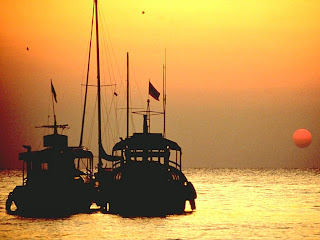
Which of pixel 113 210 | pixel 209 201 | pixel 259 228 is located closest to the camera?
pixel 259 228

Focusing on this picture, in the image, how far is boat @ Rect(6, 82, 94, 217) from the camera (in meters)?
52.5

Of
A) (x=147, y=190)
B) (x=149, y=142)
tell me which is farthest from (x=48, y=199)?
(x=149, y=142)

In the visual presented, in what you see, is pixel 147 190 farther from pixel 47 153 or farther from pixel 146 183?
pixel 47 153

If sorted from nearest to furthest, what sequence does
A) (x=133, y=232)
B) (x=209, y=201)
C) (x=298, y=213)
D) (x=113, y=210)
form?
(x=133, y=232) < (x=113, y=210) < (x=298, y=213) < (x=209, y=201)

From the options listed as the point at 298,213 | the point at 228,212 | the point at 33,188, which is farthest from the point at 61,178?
the point at 298,213

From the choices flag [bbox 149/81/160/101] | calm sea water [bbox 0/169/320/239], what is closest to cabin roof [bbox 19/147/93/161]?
calm sea water [bbox 0/169/320/239]

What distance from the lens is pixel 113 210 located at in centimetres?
5447

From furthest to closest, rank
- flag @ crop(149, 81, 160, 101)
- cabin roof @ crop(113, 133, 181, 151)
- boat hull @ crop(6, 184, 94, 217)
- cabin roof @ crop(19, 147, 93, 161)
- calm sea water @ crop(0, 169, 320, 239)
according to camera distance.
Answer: flag @ crop(149, 81, 160, 101) < cabin roof @ crop(19, 147, 93, 161) < cabin roof @ crop(113, 133, 181, 151) < boat hull @ crop(6, 184, 94, 217) < calm sea water @ crop(0, 169, 320, 239)

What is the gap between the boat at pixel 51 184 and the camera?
52.5 metres

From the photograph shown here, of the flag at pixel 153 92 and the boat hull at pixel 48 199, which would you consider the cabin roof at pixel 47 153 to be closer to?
the boat hull at pixel 48 199

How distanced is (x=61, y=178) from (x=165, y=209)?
23.4 feet

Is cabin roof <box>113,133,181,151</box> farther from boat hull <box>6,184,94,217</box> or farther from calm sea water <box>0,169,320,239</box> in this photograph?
calm sea water <box>0,169,320,239</box>

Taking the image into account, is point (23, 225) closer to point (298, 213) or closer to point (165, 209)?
point (165, 209)

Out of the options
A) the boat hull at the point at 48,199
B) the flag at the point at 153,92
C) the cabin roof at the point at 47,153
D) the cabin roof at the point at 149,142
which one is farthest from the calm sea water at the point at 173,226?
the flag at the point at 153,92
